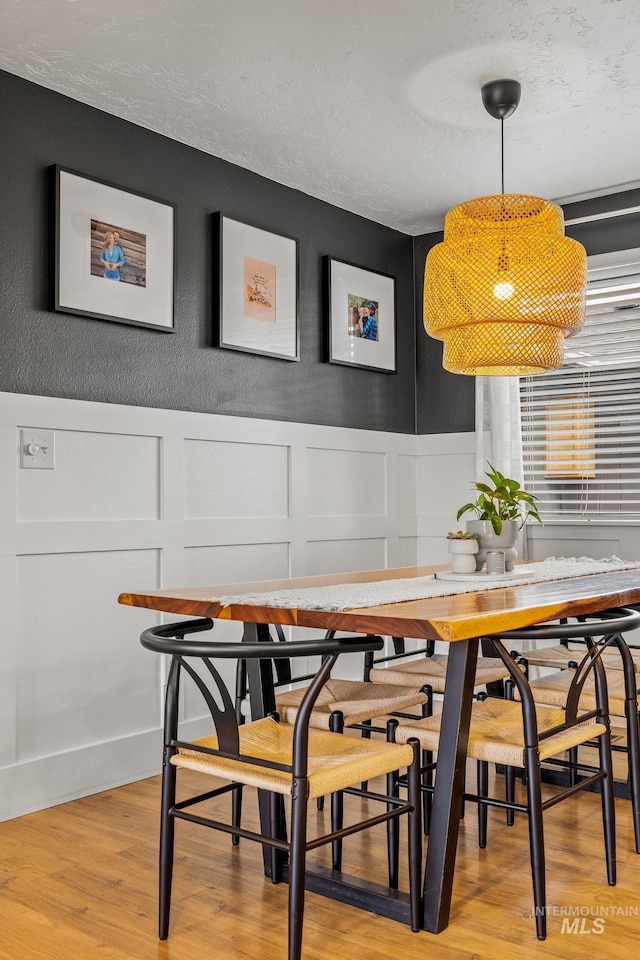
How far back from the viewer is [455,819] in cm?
205

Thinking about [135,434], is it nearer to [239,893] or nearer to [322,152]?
[322,152]

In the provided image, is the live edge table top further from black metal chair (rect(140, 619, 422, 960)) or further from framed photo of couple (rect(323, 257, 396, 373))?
framed photo of couple (rect(323, 257, 396, 373))

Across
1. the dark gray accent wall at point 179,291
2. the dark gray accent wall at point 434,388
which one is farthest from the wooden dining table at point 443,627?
the dark gray accent wall at point 434,388

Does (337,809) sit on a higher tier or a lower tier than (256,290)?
lower

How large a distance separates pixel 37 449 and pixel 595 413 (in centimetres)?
257

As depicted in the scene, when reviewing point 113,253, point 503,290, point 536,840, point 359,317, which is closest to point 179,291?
point 113,253

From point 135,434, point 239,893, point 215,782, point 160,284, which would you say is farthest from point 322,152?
point 239,893

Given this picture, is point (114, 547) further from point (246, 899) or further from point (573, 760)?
point (573, 760)

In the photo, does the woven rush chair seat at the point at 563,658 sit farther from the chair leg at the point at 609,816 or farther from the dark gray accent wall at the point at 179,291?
the dark gray accent wall at the point at 179,291

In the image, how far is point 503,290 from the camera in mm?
2713

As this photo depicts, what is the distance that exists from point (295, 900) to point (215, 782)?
1508 mm

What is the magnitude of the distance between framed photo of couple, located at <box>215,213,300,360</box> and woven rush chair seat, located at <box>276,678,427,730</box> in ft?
5.35

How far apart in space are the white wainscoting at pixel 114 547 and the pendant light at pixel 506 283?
1.20 m

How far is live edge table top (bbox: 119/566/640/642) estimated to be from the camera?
1.94 metres
